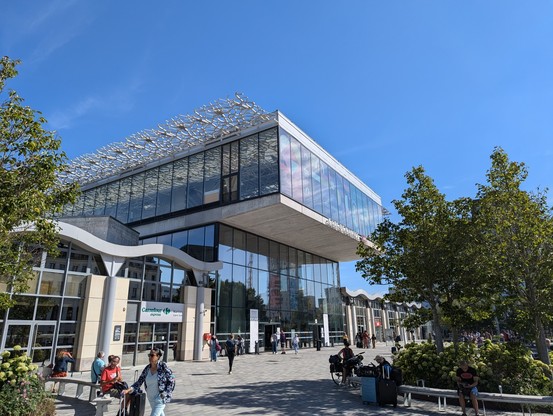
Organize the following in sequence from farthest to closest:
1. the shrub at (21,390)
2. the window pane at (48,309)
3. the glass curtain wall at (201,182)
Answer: the glass curtain wall at (201,182)
the window pane at (48,309)
the shrub at (21,390)

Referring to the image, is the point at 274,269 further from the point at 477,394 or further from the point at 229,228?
the point at 477,394

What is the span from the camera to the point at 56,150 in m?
9.03

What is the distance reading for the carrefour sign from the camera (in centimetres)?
2003

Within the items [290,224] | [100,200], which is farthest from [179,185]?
[100,200]

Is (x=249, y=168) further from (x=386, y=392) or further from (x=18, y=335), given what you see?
(x=386, y=392)

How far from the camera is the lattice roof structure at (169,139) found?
1032 inches

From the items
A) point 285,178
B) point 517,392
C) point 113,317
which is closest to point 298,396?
Result: point 517,392

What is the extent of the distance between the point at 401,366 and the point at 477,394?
14.2 ft

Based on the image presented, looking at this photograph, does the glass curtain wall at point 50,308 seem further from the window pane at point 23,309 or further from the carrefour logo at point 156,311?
the carrefour logo at point 156,311

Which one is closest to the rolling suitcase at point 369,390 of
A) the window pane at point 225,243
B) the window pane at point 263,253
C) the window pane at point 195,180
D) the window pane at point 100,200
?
the window pane at point 225,243

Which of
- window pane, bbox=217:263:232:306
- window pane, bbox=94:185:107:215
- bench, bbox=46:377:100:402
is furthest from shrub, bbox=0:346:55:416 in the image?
window pane, bbox=94:185:107:215

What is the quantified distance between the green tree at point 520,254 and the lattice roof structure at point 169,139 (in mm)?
16791

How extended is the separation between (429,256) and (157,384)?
10590 mm

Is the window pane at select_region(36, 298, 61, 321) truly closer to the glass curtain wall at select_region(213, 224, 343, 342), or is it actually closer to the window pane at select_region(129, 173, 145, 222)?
the glass curtain wall at select_region(213, 224, 343, 342)
